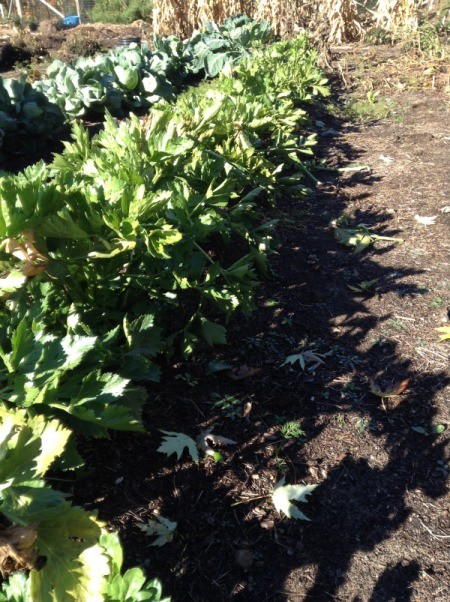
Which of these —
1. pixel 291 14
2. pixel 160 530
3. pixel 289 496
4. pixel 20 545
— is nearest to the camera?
pixel 20 545

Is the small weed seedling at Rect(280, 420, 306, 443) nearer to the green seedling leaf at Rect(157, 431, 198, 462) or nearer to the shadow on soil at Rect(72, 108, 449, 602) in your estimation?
the shadow on soil at Rect(72, 108, 449, 602)

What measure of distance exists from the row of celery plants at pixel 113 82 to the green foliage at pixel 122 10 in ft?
34.5

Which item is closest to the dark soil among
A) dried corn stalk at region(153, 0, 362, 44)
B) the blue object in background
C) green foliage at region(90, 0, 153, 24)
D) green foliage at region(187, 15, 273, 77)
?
green foliage at region(187, 15, 273, 77)

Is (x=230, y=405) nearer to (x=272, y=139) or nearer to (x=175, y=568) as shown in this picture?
(x=175, y=568)

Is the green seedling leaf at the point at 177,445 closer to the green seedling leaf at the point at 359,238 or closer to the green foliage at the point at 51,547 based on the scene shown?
the green foliage at the point at 51,547

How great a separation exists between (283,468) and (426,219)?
111 inches

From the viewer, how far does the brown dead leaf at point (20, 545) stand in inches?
52.4

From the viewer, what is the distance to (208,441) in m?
2.35

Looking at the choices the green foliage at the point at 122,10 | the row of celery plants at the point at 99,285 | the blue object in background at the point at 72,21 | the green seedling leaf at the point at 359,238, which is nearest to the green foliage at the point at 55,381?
the row of celery plants at the point at 99,285

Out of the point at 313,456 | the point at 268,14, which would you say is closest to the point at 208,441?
the point at 313,456

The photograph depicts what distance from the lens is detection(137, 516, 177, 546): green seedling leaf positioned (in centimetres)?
193

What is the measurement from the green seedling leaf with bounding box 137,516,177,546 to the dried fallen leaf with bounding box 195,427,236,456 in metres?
0.36

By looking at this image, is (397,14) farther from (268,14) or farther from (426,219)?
(426,219)

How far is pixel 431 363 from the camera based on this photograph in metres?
3.01
